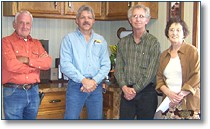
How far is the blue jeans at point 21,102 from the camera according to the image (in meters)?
2.31

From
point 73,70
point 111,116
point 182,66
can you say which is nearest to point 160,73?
point 182,66

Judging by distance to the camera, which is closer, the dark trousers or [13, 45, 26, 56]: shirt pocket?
[13, 45, 26, 56]: shirt pocket

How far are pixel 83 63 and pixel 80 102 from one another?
28cm

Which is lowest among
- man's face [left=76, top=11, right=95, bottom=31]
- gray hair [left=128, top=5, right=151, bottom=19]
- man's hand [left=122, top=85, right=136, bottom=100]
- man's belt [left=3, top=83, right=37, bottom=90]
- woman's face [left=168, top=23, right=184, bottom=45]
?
man's hand [left=122, top=85, right=136, bottom=100]

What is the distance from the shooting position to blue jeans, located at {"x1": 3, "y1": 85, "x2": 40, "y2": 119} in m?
2.31

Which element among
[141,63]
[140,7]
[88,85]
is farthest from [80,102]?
[140,7]

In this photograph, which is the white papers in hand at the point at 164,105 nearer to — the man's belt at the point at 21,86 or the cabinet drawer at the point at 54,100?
the cabinet drawer at the point at 54,100

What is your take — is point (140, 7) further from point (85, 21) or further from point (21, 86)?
point (21, 86)

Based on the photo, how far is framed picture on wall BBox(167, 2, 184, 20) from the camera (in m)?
2.35

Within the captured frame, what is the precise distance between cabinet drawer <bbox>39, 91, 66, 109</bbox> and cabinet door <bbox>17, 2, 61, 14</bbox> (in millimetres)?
586

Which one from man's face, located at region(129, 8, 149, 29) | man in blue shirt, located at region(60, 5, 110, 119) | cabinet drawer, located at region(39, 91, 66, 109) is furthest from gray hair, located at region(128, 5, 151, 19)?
cabinet drawer, located at region(39, 91, 66, 109)

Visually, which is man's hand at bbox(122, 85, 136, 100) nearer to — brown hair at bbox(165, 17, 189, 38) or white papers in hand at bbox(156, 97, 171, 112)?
white papers in hand at bbox(156, 97, 171, 112)

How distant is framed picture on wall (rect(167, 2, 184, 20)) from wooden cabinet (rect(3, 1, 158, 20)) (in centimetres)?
9

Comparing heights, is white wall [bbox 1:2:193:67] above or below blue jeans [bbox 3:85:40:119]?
above
